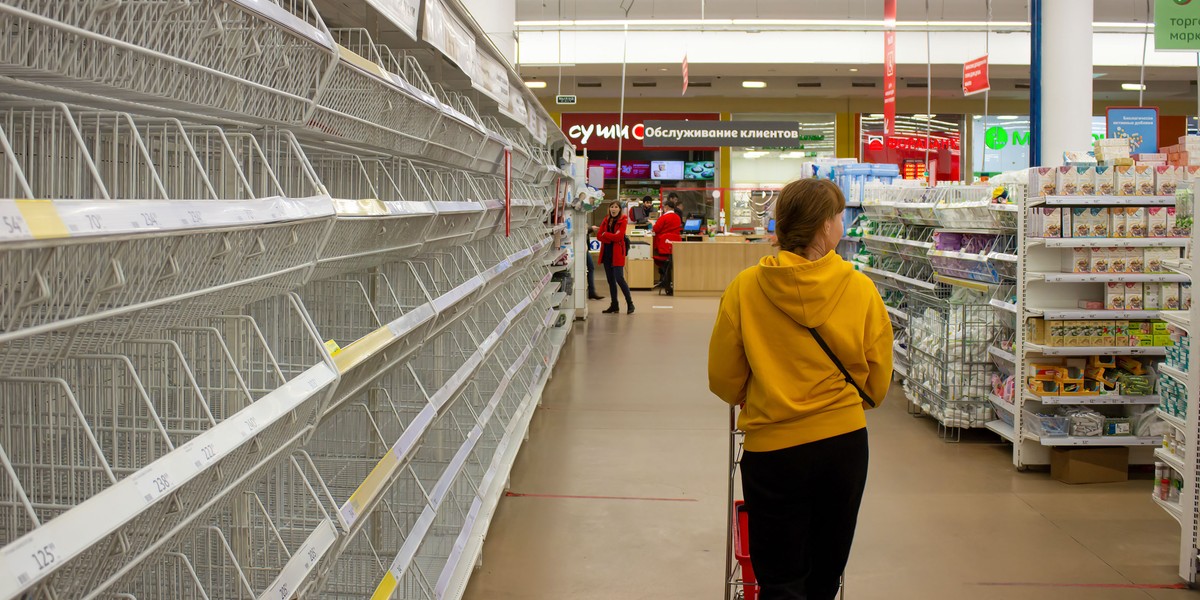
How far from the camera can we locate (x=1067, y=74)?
7.61 meters

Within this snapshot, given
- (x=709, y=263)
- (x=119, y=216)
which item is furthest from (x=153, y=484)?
(x=709, y=263)

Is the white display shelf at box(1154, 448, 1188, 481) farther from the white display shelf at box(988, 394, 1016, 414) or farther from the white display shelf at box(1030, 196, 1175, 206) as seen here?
the white display shelf at box(1030, 196, 1175, 206)

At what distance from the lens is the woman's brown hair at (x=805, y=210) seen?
2.75 metres

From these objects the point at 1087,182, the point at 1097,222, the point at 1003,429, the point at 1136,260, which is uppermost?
the point at 1087,182

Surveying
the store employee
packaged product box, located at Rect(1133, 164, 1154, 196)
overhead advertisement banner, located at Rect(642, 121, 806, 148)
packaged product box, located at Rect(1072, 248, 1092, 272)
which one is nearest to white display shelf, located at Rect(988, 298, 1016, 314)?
packaged product box, located at Rect(1072, 248, 1092, 272)

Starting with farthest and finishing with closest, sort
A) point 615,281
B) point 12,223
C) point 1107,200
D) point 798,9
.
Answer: point 798,9, point 615,281, point 1107,200, point 12,223

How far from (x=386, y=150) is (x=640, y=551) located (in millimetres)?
2374

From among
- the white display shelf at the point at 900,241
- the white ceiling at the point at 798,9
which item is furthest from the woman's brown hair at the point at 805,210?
the white ceiling at the point at 798,9

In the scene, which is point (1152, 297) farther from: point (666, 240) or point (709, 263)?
point (666, 240)

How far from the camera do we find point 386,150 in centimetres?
279

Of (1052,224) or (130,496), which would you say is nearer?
(130,496)

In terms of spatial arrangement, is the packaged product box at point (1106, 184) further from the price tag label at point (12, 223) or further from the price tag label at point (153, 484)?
the price tag label at point (12, 223)

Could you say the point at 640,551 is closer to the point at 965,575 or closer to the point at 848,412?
the point at 965,575

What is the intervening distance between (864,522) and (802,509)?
2290mm
